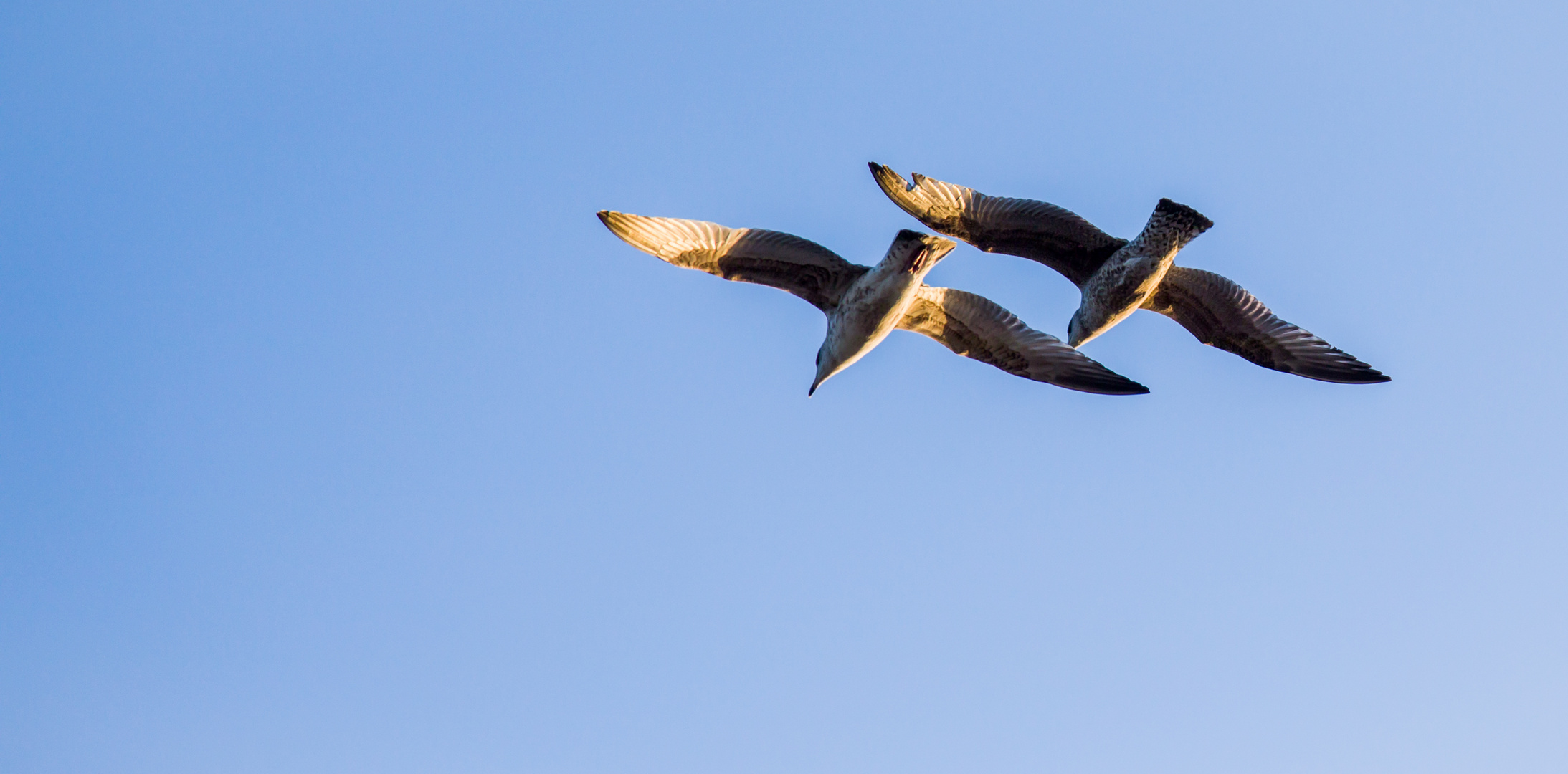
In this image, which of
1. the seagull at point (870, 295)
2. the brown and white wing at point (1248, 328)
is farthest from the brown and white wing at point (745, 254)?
the brown and white wing at point (1248, 328)

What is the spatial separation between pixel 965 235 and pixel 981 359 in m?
1.37

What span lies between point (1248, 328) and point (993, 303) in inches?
119

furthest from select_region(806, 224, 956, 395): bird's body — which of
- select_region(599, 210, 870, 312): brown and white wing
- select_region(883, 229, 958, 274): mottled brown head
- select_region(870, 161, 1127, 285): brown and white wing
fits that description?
select_region(870, 161, 1127, 285): brown and white wing

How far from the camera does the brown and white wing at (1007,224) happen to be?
16125 millimetres

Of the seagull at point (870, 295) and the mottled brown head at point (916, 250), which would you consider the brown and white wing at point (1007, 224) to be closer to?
the seagull at point (870, 295)

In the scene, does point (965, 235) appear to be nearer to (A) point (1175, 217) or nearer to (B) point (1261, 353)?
(A) point (1175, 217)

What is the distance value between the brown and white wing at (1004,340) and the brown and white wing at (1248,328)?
142 cm

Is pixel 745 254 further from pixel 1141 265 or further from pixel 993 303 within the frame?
pixel 1141 265

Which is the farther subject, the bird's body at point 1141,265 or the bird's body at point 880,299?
the bird's body at point 1141,265

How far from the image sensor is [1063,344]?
16.5 m

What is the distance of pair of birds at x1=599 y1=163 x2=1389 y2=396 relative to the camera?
15.2 meters

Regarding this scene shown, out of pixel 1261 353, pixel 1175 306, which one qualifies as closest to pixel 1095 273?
pixel 1175 306

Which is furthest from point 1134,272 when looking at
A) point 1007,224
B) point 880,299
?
point 880,299

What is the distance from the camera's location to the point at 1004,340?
53.8 ft
